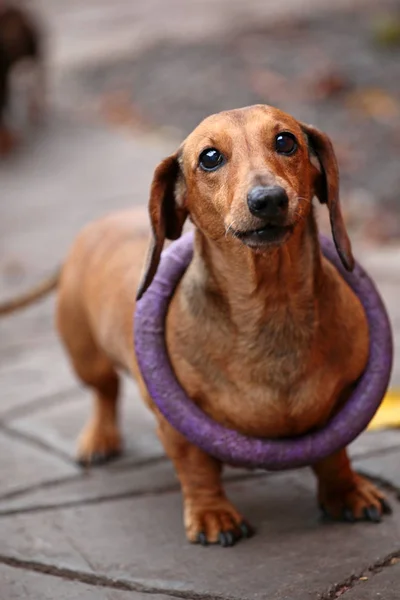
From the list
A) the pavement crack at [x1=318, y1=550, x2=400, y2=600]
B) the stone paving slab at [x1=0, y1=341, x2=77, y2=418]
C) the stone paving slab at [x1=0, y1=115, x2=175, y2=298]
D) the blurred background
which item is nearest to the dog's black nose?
the pavement crack at [x1=318, y1=550, x2=400, y2=600]

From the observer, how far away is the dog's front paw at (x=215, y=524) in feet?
10.9

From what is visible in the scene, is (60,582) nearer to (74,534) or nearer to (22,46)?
(74,534)

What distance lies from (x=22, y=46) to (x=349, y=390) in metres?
7.02

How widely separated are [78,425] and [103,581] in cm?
141

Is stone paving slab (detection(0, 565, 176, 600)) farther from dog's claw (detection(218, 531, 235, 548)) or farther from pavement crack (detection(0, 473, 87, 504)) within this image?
pavement crack (detection(0, 473, 87, 504))

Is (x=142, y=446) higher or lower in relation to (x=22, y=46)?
lower

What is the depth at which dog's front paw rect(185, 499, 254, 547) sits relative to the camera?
3.31m

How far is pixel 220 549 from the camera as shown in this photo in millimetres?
3277

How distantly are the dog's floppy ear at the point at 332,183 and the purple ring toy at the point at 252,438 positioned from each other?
270 millimetres

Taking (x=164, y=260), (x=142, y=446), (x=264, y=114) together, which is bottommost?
(x=142, y=446)

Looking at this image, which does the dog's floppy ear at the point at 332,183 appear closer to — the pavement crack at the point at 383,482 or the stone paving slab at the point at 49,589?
the pavement crack at the point at 383,482

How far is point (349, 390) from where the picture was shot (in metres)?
3.28

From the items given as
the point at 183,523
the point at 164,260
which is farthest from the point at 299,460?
the point at 164,260

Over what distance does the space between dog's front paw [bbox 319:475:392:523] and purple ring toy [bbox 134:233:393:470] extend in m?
0.23
